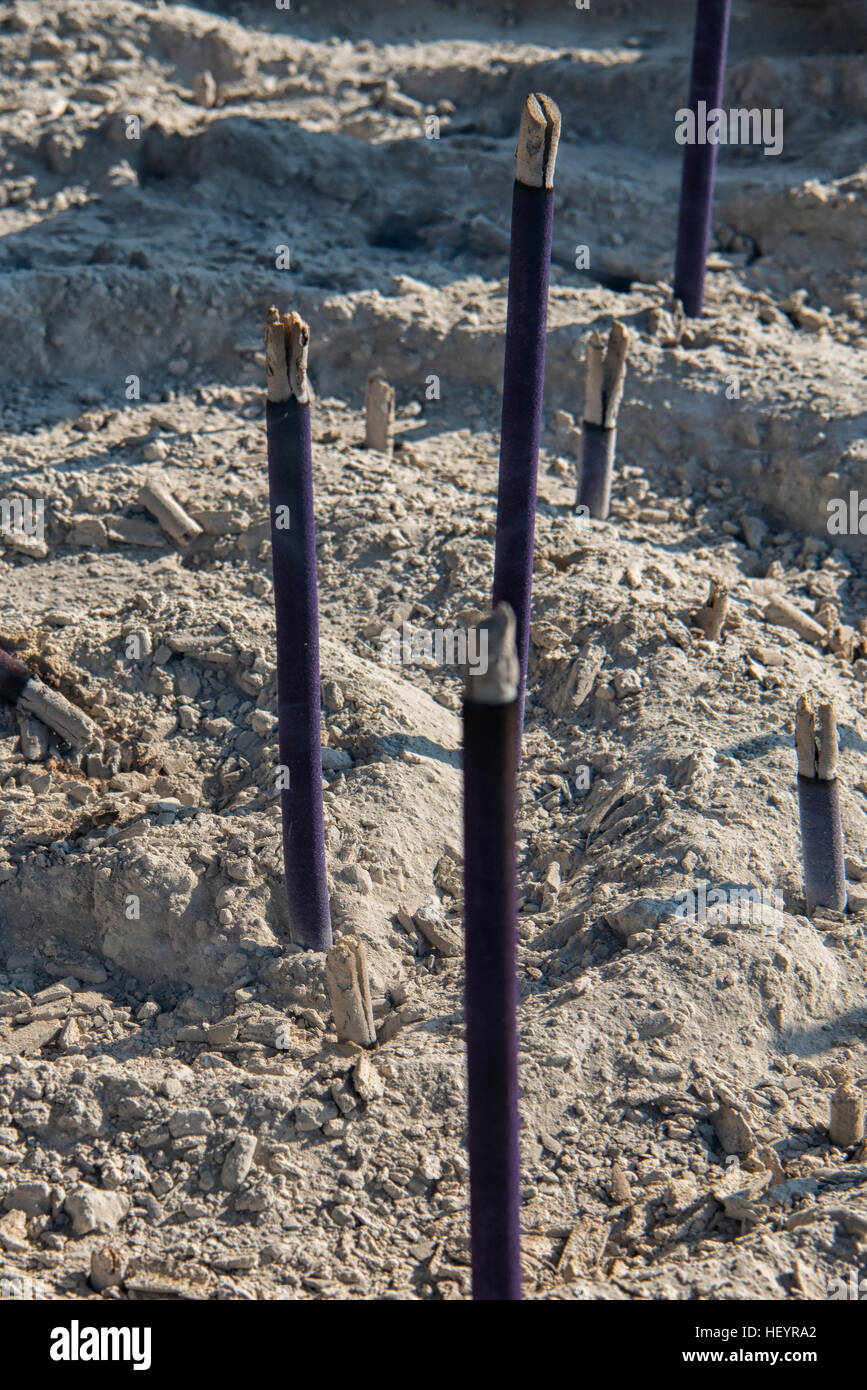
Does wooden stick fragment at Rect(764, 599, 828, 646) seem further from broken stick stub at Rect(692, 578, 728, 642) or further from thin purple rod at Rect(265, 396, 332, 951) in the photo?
thin purple rod at Rect(265, 396, 332, 951)

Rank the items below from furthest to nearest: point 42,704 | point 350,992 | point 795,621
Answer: point 795,621 → point 42,704 → point 350,992

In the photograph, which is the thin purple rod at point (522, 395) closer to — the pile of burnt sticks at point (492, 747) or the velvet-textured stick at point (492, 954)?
the pile of burnt sticks at point (492, 747)

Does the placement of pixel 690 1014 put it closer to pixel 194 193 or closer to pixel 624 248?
pixel 624 248

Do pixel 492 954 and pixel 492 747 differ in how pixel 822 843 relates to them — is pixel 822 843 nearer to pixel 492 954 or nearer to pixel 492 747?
pixel 492 954

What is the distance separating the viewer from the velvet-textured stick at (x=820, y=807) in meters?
4.34

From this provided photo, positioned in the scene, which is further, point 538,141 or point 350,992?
point 538,141

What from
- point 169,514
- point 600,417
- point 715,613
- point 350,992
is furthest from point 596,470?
point 350,992

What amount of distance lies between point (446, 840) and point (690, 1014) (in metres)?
1.12

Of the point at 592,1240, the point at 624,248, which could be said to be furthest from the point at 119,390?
the point at 592,1240

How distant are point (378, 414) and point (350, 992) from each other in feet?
11.7

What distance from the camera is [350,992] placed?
13.3ft

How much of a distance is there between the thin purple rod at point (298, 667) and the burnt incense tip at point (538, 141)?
120cm

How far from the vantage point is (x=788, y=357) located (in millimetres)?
7543

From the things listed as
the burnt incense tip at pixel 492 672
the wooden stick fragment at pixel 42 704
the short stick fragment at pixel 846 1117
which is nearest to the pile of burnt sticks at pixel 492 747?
the burnt incense tip at pixel 492 672
